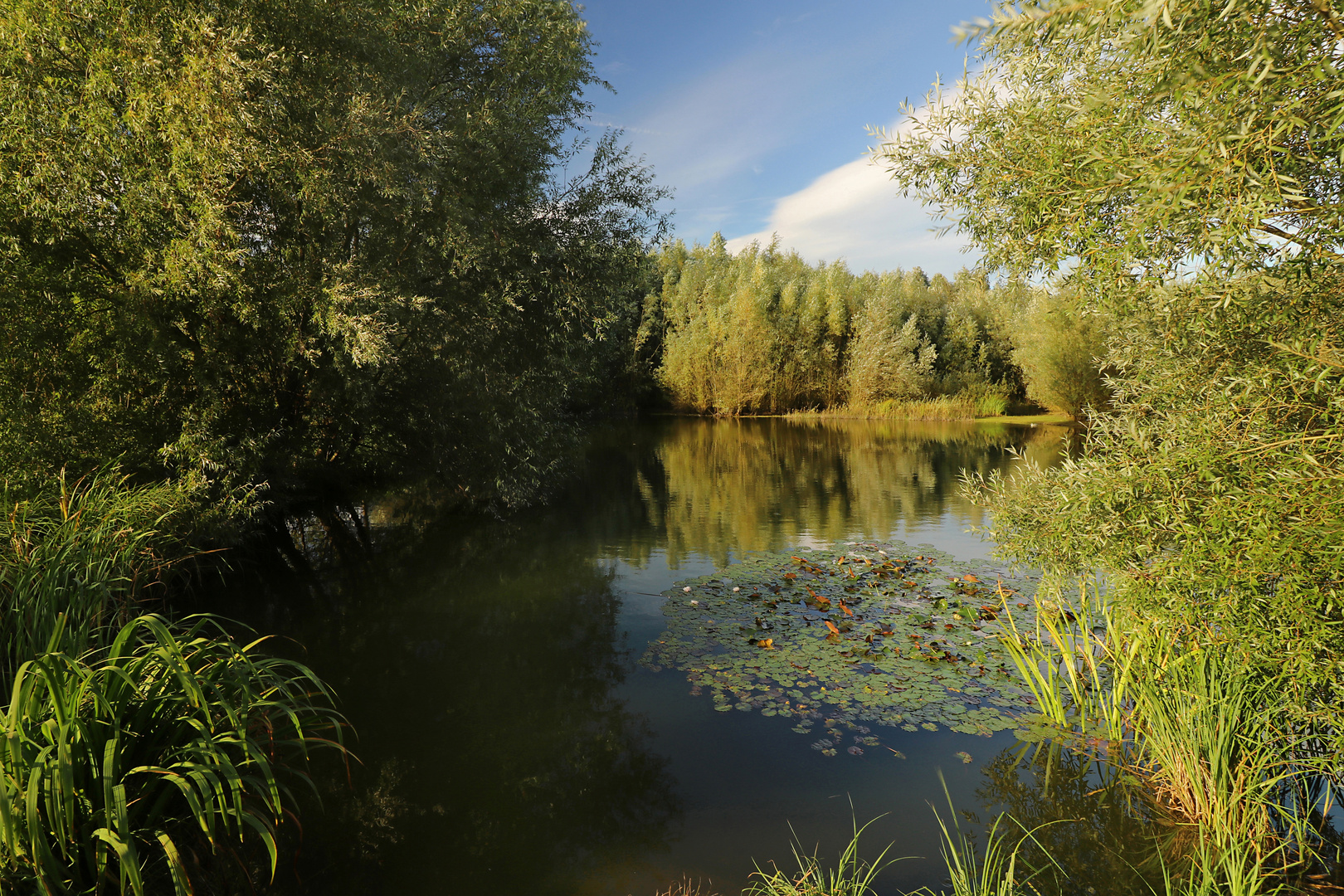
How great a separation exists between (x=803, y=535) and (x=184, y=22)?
10.7 metres

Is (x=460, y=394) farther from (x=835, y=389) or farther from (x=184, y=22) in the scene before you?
(x=835, y=389)

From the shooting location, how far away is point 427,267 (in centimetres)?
1057

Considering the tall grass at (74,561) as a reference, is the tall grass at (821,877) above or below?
below

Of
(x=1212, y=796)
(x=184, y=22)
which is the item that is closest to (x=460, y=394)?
(x=184, y=22)

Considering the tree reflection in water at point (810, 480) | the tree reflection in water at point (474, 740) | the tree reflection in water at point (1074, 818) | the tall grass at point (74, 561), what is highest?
the tall grass at point (74, 561)

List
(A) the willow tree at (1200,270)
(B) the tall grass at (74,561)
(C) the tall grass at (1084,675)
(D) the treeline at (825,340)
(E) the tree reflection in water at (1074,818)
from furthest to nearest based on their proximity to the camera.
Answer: (D) the treeline at (825,340) → (C) the tall grass at (1084,675) → (B) the tall grass at (74,561) → (E) the tree reflection in water at (1074,818) → (A) the willow tree at (1200,270)

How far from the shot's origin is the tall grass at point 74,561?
393 centimetres

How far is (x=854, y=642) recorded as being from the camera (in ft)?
22.9

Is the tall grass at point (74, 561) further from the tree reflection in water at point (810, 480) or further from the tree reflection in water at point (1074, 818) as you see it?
the tree reflection in water at point (810, 480)

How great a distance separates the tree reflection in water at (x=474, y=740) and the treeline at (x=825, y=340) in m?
29.8

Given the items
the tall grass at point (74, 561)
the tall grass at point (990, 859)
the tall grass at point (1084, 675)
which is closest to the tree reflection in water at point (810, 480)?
the tall grass at point (1084, 675)

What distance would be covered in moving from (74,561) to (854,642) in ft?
21.6

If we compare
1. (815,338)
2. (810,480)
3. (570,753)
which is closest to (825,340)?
(815,338)

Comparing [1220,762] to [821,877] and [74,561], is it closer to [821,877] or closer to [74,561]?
[821,877]
